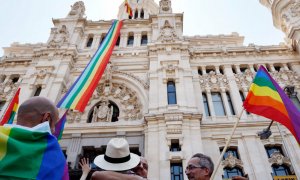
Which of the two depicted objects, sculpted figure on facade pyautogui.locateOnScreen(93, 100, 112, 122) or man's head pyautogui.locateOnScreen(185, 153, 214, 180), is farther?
sculpted figure on facade pyautogui.locateOnScreen(93, 100, 112, 122)

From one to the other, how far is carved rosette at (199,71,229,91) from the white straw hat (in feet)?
49.3

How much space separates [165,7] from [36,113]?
23465 millimetres

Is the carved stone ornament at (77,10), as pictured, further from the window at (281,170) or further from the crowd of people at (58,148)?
the crowd of people at (58,148)

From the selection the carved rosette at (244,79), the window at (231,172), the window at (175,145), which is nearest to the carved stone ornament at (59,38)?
the window at (175,145)

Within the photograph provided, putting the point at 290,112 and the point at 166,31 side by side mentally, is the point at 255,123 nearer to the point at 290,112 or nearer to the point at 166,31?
the point at 290,112

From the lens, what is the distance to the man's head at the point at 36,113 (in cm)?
275

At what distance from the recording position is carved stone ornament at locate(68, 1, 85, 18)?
24.7 meters

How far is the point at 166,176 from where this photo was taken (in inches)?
463

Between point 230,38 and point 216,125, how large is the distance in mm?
12484

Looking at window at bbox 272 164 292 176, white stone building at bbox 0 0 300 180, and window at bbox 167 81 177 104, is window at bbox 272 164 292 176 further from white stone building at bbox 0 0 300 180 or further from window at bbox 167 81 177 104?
window at bbox 167 81 177 104

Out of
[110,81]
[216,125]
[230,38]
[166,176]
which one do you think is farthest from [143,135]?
[230,38]

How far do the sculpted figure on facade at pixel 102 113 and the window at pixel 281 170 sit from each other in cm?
1020

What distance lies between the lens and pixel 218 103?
669 inches

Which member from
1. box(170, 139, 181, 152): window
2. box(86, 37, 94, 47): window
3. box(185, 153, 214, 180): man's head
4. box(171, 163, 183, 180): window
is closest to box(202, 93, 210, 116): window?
box(170, 139, 181, 152): window
